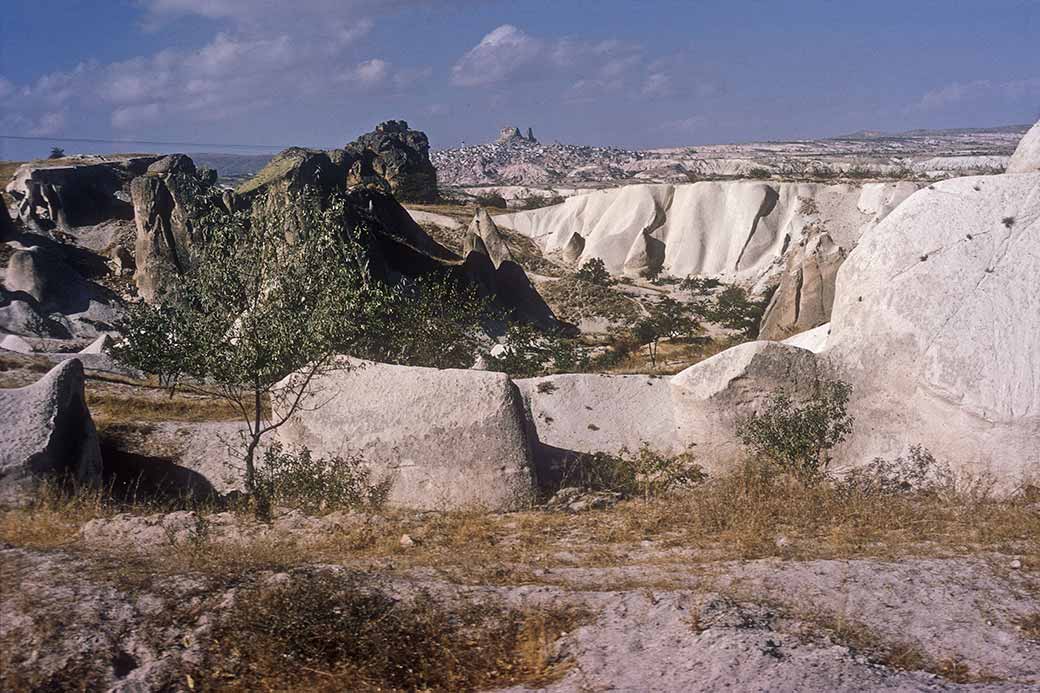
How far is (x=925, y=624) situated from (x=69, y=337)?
2392 cm

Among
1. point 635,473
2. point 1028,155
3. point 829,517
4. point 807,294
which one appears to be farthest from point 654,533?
point 807,294

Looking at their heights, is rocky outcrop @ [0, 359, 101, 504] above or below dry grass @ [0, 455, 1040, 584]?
above

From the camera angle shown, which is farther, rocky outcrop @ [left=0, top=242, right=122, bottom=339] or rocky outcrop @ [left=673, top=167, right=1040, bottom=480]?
rocky outcrop @ [left=0, top=242, right=122, bottom=339]

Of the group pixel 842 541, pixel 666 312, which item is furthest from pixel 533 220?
pixel 842 541

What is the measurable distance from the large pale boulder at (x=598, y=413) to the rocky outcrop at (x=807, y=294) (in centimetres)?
923

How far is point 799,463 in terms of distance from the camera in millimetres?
10453

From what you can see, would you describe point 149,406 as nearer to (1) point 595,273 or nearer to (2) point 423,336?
(2) point 423,336

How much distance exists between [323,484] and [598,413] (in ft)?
16.3

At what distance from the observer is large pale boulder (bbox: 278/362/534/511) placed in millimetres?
9836

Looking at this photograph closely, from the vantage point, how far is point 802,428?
1078 cm

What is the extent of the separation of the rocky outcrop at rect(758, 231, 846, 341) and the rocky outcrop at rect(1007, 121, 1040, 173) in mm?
8399

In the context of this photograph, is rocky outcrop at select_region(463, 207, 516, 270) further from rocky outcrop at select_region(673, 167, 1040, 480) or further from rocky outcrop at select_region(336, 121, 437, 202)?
rocky outcrop at select_region(336, 121, 437, 202)

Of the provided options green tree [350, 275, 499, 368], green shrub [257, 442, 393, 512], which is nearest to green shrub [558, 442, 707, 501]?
green shrub [257, 442, 393, 512]

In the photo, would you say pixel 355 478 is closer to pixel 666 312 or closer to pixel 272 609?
pixel 272 609
